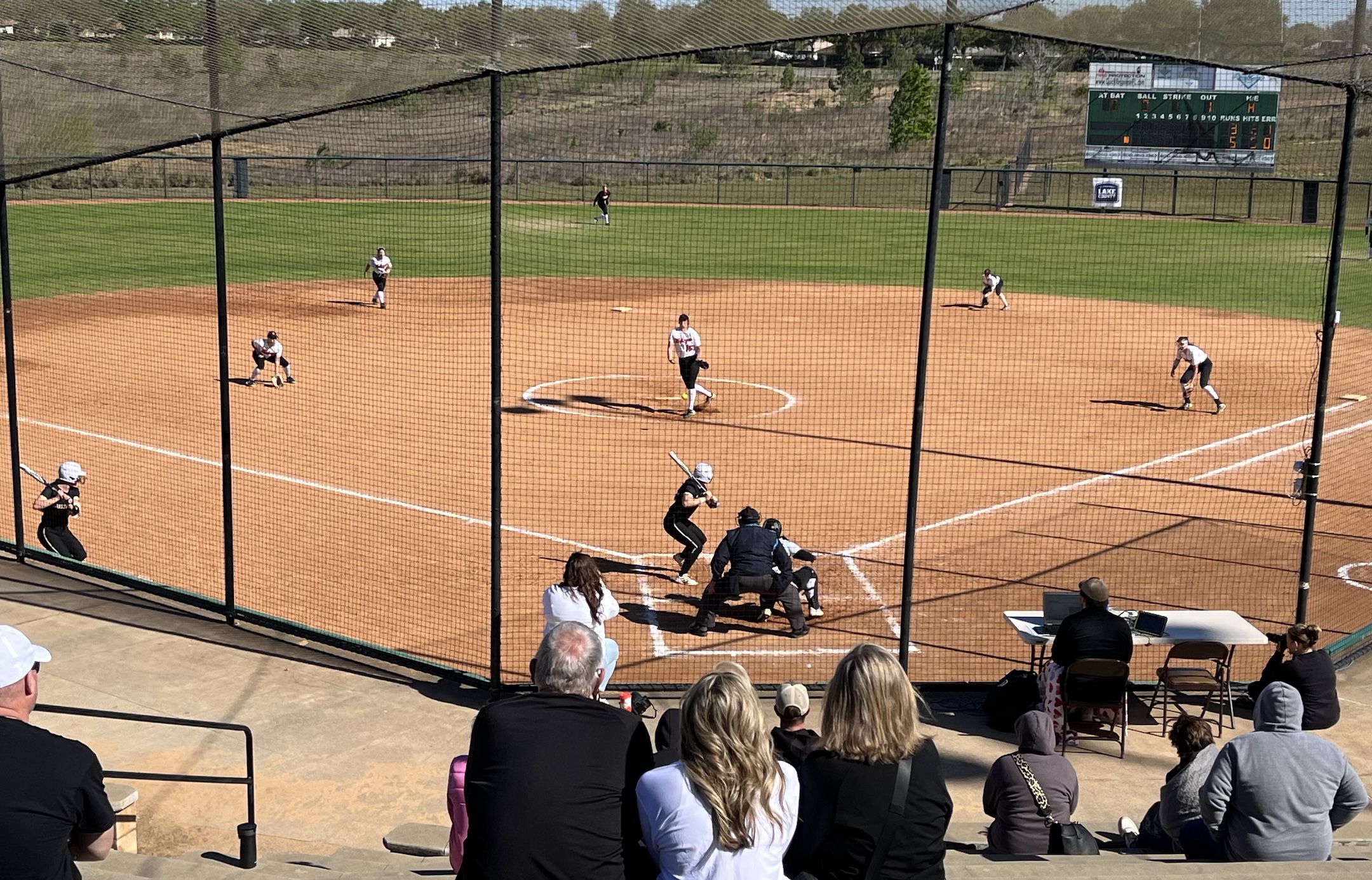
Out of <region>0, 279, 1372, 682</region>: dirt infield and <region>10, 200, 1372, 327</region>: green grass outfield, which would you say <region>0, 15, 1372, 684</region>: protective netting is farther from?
<region>10, 200, 1372, 327</region>: green grass outfield

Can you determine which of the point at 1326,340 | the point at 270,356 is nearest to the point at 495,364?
the point at 1326,340

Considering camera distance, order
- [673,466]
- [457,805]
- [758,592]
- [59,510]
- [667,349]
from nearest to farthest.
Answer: [457,805]
[758,592]
[59,510]
[673,466]
[667,349]

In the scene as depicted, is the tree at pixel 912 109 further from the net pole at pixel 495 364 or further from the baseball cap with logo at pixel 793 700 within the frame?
the baseball cap with logo at pixel 793 700

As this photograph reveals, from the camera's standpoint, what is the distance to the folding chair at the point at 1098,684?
371 inches

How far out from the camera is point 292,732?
976 cm

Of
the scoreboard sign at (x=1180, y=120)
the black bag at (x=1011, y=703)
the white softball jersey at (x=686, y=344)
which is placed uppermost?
the scoreboard sign at (x=1180, y=120)

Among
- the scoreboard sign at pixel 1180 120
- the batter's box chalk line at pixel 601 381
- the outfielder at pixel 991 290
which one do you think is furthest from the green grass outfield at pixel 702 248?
the batter's box chalk line at pixel 601 381

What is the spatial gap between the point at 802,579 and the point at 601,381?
39.9ft

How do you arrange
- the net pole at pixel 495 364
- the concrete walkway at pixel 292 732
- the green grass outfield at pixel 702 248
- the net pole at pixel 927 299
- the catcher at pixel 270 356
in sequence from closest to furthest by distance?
the concrete walkway at pixel 292 732
the net pole at pixel 927 299
the net pole at pixel 495 364
the catcher at pixel 270 356
the green grass outfield at pixel 702 248

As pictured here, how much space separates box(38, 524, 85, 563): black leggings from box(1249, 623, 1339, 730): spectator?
10.8 meters

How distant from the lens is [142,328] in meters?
28.4

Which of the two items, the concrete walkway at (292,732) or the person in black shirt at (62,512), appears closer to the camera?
the concrete walkway at (292,732)

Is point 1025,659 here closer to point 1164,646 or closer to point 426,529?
point 1164,646

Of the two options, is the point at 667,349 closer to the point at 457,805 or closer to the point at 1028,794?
the point at 1028,794
